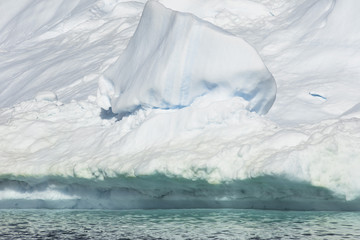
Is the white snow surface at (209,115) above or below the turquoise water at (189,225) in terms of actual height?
above

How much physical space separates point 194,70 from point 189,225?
2946 mm

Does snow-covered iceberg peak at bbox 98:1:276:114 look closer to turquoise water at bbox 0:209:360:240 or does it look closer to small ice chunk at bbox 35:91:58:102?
turquoise water at bbox 0:209:360:240

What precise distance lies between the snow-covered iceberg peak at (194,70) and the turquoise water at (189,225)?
1.84 meters

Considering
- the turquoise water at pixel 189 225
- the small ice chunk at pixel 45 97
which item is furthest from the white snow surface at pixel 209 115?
the turquoise water at pixel 189 225

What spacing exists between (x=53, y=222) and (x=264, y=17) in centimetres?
1080

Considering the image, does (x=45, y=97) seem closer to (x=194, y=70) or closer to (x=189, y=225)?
(x=194, y=70)

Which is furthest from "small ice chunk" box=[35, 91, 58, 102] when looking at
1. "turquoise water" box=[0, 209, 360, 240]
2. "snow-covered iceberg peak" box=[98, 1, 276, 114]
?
"turquoise water" box=[0, 209, 360, 240]

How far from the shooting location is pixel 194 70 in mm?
10883

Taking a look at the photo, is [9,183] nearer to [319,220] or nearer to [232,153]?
[232,153]

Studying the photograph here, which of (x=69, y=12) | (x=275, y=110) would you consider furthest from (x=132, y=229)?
(x=69, y=12)

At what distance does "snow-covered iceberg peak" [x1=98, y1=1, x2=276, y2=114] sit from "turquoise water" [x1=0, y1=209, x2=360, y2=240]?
6.03 feet

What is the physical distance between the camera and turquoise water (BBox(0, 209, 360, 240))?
7875mm

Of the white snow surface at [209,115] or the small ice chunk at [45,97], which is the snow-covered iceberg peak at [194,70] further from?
the small ice chunk at [45,97]

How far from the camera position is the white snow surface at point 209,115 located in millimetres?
9102
